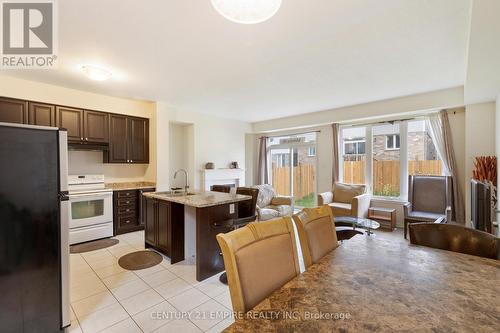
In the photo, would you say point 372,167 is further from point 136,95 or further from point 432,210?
point 136,95

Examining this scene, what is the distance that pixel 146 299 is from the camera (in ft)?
7.36

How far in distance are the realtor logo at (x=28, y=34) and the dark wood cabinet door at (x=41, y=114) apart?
0.65m

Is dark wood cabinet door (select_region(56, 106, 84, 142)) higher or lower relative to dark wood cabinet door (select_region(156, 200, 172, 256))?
higher

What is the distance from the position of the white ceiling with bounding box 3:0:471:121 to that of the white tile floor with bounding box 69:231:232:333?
2.66 metres

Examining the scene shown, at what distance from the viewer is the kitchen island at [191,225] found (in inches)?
104

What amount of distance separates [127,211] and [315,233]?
4022 millimetres

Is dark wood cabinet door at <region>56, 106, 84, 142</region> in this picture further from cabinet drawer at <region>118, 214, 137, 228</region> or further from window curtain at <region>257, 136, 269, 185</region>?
window curtain at <region>257, 136, 269, 185</region>

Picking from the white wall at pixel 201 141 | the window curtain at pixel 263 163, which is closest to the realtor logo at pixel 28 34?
the white wall at pixel 201 141

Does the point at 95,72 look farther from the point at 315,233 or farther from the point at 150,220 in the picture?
the point at 315,233

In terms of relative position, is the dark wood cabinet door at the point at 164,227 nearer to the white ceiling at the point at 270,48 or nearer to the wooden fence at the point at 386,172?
the white ceiling at the point at 270,48

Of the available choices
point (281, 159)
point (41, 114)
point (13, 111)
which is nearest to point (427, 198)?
point (281, 159)

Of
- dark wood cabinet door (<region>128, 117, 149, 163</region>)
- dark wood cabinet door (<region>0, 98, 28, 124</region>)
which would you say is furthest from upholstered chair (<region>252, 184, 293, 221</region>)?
dark wood cabinet door (<region>0, 98, 28, 124</region>)

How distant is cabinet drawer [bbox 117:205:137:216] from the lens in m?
4.23

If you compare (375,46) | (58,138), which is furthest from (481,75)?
(58,138)
